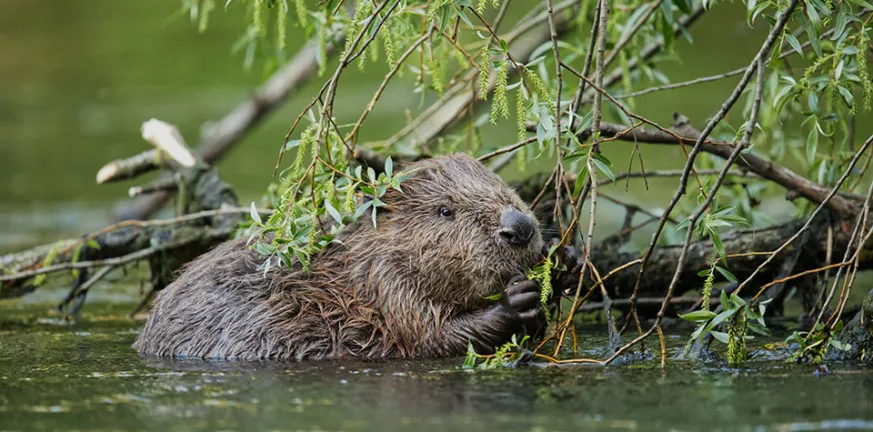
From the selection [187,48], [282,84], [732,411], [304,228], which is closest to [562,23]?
[282,84]

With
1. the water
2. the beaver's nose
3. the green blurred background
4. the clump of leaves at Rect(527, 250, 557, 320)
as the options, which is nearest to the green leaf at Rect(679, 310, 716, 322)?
the water

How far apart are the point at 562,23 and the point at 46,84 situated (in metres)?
7.29

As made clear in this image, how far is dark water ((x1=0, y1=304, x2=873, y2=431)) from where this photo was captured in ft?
8.84

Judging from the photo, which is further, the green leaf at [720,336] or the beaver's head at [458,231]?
the beaver's head at [458,231]

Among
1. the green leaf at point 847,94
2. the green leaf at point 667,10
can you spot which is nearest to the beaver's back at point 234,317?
the green leaf at point 667,10

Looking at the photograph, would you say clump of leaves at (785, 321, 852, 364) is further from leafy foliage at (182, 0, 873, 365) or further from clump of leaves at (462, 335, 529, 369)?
clump of leaves at (462, 335, 529, 369)

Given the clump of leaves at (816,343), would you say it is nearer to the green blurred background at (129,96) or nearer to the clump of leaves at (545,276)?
the clump of leaves at (545,276)

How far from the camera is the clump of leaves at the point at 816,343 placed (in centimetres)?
334

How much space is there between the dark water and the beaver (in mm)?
165

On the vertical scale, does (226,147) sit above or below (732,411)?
above

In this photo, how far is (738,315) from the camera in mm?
3320

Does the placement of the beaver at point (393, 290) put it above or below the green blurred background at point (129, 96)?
below

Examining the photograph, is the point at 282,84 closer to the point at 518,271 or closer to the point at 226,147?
the point at 226,147

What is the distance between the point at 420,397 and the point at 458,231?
37.4 inches
